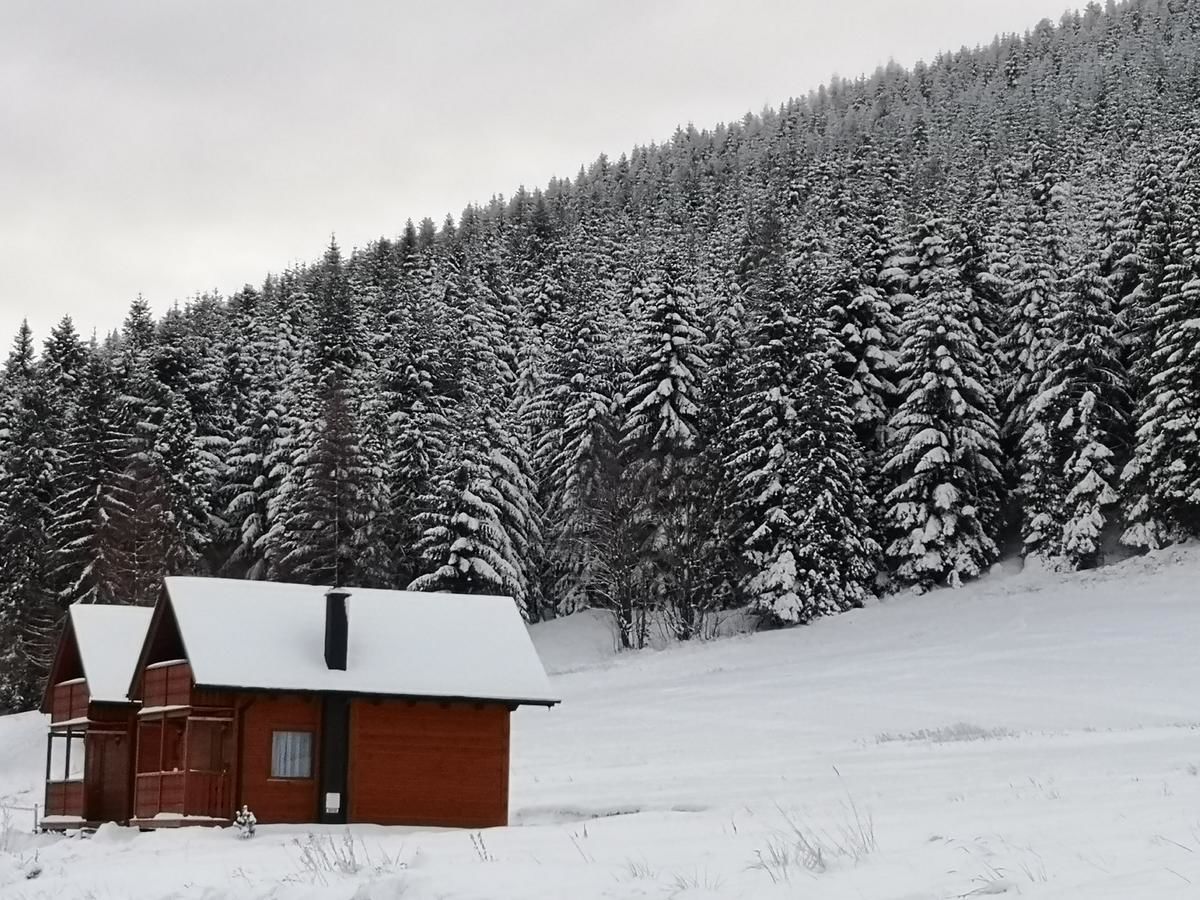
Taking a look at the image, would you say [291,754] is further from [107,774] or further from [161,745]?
[107,774]

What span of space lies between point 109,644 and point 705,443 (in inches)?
1339

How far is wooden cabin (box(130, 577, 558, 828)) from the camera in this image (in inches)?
1070

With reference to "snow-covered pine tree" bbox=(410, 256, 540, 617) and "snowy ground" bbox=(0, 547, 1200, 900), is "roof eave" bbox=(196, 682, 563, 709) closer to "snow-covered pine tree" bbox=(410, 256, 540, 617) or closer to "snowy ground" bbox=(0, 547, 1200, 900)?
"snowy ground" bbox=(0, 547, 1200, 900)

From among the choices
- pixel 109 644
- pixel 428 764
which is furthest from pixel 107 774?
pixel 428 764

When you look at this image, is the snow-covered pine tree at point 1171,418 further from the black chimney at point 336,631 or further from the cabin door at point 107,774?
the cabin door at point 107,774

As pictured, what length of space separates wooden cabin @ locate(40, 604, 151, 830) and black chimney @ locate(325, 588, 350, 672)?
7.62 metres

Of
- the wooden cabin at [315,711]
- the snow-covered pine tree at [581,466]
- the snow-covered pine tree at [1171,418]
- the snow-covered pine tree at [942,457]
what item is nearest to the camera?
the wooden cabin at [315,711]

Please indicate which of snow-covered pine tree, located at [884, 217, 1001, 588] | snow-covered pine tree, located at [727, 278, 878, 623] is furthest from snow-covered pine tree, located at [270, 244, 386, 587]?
snow-covered pine tree, located at [884, 217, 1001, 588]

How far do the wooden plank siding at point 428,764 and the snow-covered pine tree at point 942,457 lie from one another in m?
34.3

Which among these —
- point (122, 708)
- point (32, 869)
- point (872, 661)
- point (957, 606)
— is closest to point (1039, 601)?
point (957, 606)

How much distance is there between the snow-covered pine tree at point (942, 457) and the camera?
59719 mm

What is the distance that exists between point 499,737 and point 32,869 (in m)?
11.5

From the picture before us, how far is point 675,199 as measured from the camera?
17788cm

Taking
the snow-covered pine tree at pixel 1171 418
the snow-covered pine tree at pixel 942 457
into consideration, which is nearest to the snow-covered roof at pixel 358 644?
the snow-covered pine tree at pixel 942 457
